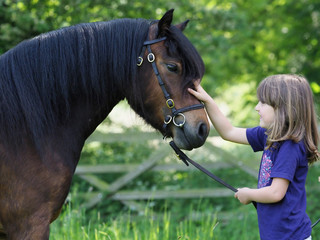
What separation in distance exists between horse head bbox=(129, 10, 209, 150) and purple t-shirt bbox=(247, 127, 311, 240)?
0.41 metres

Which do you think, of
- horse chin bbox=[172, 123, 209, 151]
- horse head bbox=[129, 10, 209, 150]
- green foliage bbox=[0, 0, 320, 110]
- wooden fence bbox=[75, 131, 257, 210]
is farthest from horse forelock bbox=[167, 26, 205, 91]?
wooden fence bbox=[75, 131, 257, 210]

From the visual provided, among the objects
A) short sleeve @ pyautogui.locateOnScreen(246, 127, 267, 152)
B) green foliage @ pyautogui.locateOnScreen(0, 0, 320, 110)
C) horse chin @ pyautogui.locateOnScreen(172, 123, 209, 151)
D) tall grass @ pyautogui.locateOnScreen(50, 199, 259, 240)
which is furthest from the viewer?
green foliage @ pyautogui.locateOnScreen(0, 0, 320, 110)

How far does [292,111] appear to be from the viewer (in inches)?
87.7

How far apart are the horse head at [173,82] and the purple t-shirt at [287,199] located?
41 cm

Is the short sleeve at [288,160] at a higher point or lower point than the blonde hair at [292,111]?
lower

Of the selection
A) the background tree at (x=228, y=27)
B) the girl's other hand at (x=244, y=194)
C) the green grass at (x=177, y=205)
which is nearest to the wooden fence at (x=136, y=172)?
the green grass at (x=177, y=205)

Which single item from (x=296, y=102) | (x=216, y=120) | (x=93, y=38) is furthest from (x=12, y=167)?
(x=296, y=102)

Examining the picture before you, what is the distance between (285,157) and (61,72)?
1281mm

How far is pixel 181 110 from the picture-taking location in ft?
7.71

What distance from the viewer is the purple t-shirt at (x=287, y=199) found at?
7.15 feet

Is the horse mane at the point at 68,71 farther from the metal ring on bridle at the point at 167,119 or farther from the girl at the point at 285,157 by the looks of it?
the girl at the point at 285,157

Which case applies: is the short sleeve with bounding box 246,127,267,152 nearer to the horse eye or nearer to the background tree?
the horse eye

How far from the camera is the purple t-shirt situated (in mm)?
2180

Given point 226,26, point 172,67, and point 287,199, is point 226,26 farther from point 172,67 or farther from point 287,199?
point 287,199
